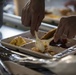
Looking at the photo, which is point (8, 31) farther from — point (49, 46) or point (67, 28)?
point (67, 28)

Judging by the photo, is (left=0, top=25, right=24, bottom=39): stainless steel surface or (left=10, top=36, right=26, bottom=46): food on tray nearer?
(left=10, top=36, right=26, bottom=46): food on tray

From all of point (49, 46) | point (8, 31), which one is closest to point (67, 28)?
point (49, 46)

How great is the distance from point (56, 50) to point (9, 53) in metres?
0.19

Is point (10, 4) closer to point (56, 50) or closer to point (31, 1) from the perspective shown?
point (31, 1)

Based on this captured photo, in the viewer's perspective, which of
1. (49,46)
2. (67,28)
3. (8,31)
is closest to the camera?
(67,28)

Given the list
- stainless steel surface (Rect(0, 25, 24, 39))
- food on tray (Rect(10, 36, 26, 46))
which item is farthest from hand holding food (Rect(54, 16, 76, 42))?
stainless steel surface (Rect(0, 25, 24, 39))

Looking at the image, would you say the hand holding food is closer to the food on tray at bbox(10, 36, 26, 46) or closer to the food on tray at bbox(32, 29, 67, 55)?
the food on tray at bbox(32, 29, 67, 55)

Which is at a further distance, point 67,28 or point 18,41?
point 18,41

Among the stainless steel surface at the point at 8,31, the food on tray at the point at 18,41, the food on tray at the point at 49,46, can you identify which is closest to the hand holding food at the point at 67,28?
the food on tray at the point at 49,46

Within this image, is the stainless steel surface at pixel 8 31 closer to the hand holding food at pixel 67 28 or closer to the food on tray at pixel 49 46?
the food on tray at pixel 49 46

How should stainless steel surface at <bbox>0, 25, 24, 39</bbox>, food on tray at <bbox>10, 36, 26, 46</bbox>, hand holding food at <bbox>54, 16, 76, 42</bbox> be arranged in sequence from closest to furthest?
1. hand holding food at <bbox>54, 16, 76, 42</bbox>
2. food on tray at <bbox>10, 36, 26, 46</bbox>
3. stainless steel surface at <bbox>0, 25, 24, 39</bbox>

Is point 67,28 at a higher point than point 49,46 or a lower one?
higher

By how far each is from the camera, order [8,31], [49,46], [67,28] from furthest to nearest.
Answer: [8,31] < [49,46] < [67,28]

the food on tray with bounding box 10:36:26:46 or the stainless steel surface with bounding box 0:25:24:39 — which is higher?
the food on tray with bounding box 10:36:26:46
